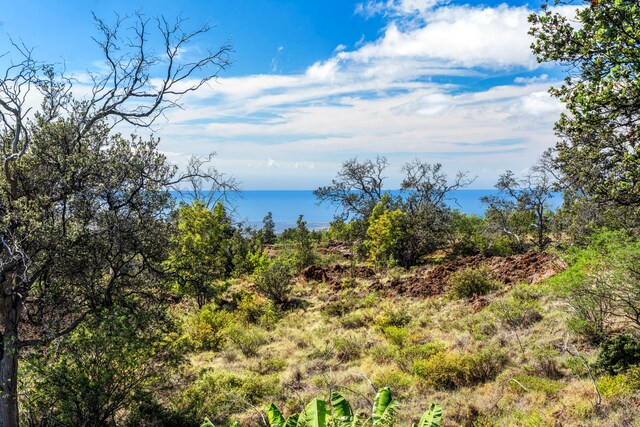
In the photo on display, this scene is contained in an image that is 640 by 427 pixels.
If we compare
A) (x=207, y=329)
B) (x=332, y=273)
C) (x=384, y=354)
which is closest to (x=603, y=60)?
(x=384, y=354)

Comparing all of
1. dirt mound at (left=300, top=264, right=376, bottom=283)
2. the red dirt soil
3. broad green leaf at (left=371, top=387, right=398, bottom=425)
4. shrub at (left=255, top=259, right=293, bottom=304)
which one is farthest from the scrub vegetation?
dirt mound at (left=300, top=264, right=376, bottom=283)

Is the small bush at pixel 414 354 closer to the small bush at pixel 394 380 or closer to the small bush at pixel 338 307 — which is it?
the small bush at pixel 394 380

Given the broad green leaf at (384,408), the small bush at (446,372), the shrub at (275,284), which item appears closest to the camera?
the broad green leaf at (384,408)

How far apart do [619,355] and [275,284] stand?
640 inches

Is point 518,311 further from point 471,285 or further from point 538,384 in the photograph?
point 471,285

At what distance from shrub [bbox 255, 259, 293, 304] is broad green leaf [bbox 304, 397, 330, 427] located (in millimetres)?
17252

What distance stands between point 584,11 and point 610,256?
5.68 metres

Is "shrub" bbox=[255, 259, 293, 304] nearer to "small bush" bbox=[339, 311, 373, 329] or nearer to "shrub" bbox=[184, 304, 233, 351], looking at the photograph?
"shrub" bbox=[184, 304, 233, 351]

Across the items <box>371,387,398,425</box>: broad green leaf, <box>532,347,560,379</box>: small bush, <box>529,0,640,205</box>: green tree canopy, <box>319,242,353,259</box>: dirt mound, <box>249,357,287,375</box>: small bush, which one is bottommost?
<box>249,357,287,375</box>: small bush

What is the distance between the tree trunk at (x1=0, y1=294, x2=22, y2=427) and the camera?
26.0 feet

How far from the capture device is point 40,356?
7.70 meters

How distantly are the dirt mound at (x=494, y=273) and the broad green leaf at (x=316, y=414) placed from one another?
1506 cm

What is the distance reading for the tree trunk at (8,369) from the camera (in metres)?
7.93

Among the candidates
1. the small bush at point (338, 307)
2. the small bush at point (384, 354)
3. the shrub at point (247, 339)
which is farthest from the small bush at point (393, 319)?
the shrub at point (247, 339)
